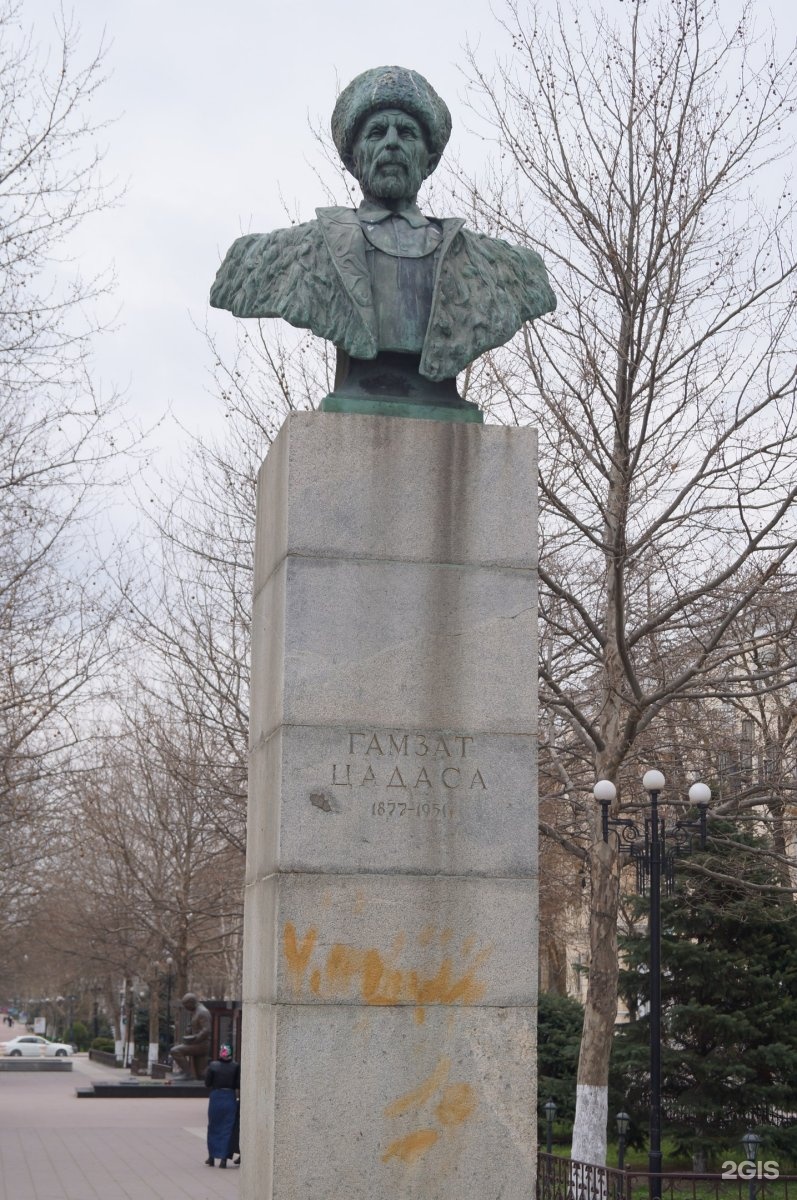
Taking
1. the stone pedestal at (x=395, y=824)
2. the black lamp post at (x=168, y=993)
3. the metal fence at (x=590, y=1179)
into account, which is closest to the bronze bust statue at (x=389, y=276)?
the stone pedestal at (x=395, y=824)

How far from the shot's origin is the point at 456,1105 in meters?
6.70

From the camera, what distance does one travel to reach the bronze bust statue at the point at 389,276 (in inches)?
296

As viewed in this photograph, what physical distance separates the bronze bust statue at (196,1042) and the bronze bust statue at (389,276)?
31.9 meters

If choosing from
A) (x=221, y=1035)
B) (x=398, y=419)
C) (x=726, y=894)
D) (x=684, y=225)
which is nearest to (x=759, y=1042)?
(x=726, y=894)

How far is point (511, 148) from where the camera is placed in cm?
→ 1814

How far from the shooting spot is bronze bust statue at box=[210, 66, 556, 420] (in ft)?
24.7

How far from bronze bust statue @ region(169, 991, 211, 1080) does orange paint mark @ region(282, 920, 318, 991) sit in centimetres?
3193

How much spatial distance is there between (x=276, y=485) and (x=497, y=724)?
5.23ft

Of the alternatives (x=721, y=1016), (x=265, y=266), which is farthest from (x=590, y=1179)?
(x=721, y=1016)

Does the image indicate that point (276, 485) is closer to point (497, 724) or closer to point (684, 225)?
point (497, 724)

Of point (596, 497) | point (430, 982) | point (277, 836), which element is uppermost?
point (596, 497)

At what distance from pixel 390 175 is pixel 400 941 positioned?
371 cm

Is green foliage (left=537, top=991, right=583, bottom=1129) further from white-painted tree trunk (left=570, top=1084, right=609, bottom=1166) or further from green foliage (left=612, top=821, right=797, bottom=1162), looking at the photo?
white-painted tree trunk (left=570, top=1084, right=609, bottom=1166)

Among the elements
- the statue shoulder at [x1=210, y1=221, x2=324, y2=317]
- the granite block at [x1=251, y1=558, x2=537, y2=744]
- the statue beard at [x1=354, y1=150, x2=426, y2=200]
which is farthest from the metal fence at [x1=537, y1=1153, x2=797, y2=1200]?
the statue beard at [x1=354, y1=150, x2=426, y2=200]
